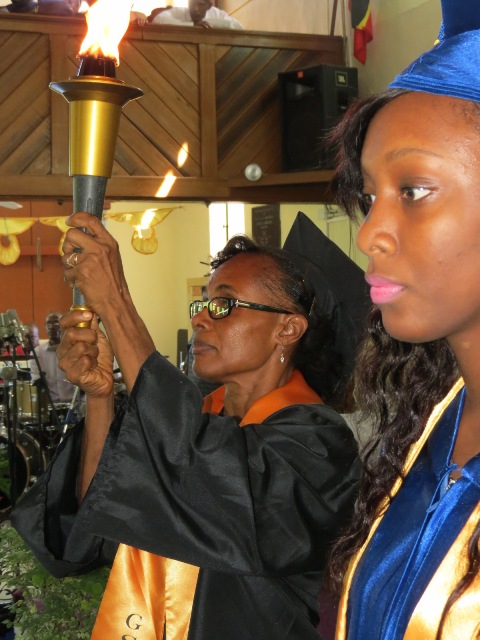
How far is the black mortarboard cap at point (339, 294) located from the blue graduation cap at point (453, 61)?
4.17 feet

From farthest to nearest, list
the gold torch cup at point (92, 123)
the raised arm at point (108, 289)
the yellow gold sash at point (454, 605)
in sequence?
the raised arm at point (108, 289), the gold torch cup at point (92, 123), the yellow gold sash at point (454, 605)

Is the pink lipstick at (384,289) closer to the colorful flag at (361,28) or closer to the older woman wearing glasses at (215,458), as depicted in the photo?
the older woman wearing glasses at (215,458)

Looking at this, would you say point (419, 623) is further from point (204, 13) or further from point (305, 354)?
point (204, 13)

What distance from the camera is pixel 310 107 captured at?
291 inches

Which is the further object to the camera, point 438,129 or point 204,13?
point 204,13

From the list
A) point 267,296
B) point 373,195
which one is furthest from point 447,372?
point 267,296

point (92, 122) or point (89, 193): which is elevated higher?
point (92, 122)

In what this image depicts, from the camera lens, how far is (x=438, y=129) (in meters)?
1.01

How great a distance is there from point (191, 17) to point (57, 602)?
6.36 m

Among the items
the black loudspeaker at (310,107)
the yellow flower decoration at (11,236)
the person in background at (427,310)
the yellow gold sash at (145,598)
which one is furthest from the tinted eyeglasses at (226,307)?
the yellow flower decoration at (11,236)

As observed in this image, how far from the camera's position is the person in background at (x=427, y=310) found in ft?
3.24

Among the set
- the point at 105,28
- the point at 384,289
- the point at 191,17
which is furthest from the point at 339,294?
the point at 191,17

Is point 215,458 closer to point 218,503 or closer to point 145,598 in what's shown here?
point 218,503

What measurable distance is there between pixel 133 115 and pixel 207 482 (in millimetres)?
6320
